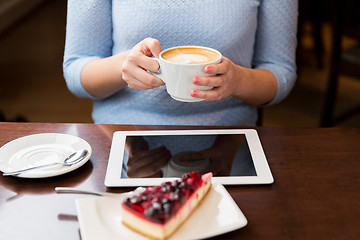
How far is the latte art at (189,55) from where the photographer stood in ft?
2.67

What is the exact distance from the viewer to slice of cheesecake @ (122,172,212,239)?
0.58 meters

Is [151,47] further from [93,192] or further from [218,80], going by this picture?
[93,192]

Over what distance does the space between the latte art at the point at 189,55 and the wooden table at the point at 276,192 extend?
205mm

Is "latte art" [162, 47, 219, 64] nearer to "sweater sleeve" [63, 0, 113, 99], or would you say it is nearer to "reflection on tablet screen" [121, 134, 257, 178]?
"reflection on tablet screen" [121, 134, 257, 178]

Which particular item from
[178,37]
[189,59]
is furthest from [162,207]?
[178,37]

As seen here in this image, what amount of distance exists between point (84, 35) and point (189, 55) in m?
0.39

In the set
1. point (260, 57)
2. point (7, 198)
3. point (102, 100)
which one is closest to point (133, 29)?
point (102, 100)

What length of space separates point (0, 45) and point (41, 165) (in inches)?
124

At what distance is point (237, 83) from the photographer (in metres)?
0.96

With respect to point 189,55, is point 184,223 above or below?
below

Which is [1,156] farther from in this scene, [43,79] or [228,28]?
[43,79]

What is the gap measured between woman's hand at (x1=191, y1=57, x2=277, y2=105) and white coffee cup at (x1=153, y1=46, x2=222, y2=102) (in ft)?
0.04

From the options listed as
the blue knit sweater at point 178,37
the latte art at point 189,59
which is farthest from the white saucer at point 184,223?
the blue knit sweater at point 178,37

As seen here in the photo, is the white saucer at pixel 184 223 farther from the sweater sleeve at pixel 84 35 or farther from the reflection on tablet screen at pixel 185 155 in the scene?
the sweater sleeve at pixel 84 35
